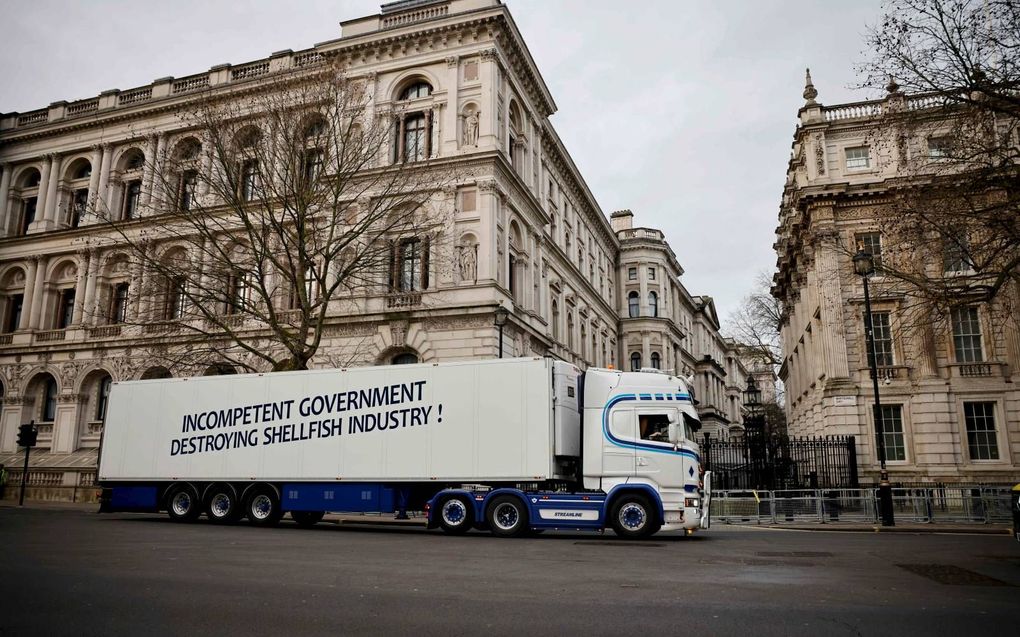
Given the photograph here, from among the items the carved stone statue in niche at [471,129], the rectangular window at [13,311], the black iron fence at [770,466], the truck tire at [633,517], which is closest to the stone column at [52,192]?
the rectangular window at [13,311]

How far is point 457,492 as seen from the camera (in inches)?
642

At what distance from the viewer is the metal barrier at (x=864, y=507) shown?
20.8m

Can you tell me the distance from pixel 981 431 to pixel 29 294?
160 ft

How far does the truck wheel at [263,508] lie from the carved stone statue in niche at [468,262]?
1482cm

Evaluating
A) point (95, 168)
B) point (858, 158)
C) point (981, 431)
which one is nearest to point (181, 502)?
point (95, 168)

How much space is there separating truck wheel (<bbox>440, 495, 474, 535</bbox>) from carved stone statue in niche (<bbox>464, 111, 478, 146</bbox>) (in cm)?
Answer: 2027

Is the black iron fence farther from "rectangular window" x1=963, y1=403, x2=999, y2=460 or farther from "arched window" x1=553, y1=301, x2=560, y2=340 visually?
"arched window" x1=553, y1=301, x2=560, y2=340

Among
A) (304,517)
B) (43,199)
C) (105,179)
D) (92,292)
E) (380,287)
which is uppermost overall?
(105,179)

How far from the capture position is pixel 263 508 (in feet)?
60.4

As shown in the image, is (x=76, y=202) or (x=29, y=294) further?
(x=76, y=202)

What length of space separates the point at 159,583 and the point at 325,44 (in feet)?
104

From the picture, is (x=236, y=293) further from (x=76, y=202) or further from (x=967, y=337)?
(x=967, y=337)

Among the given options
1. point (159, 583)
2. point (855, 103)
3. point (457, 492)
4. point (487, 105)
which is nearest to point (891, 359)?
point (855, 103)

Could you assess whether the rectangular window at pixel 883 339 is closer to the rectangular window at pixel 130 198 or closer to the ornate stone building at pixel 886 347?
the ornate stone building at pixel 886 347
